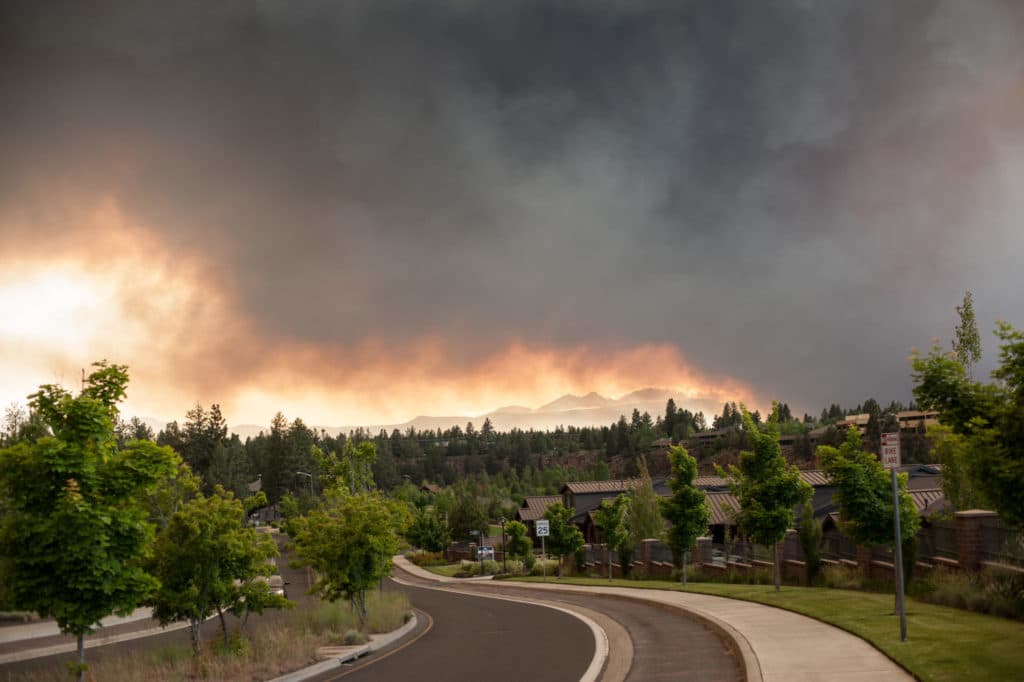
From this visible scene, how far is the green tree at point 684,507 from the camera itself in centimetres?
3800

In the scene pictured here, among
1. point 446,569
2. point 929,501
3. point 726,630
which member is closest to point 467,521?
point 446,569

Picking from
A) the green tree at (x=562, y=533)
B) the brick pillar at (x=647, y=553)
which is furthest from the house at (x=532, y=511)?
the brick pillar at (x=647, y=553)

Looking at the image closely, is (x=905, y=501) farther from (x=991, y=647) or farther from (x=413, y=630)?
(x=413, y=630)

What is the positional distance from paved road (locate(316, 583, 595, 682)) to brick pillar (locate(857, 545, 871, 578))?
9.73 metres

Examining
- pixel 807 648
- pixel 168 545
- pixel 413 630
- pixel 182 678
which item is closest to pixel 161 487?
pixel 168 545

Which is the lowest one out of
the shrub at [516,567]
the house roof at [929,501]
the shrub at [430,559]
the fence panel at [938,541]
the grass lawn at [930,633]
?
the shrub at [430,559]

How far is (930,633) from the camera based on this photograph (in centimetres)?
1622

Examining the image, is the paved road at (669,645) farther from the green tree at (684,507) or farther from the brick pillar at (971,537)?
the brick pillar at (971,537)

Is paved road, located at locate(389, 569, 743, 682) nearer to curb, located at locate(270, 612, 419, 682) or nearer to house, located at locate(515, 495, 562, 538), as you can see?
curb, located at locate(270, 612, 419, 682)

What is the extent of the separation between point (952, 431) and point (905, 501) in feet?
30.0

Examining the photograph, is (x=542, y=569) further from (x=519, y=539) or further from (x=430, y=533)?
(x=430, y=533)

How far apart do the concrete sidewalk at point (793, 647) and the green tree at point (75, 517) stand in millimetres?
11175

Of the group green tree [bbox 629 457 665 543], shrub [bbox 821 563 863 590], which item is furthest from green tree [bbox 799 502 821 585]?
green tree [bbox 629 457 665 543]

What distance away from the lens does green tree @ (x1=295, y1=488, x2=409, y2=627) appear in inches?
1068
